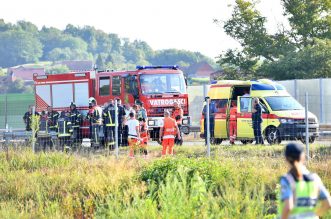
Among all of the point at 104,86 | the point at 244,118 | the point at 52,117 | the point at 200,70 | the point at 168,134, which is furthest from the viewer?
the point at 200,70

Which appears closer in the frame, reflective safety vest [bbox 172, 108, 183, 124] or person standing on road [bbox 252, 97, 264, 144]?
person standing on road [bbox 252, 97, 264, 144]

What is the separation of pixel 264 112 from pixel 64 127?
6297 millimetres

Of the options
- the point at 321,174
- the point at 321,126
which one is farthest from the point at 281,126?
the point at 321,174

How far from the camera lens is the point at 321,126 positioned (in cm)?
3080

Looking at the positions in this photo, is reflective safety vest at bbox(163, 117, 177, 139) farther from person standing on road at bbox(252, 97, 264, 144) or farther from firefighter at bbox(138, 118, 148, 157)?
person standing on road at bbox(252, 97, 264, 144)

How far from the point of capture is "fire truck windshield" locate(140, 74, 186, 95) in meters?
27.9

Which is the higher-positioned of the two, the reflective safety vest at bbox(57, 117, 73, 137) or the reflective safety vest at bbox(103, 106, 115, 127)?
the reflective safety vest at bbox(103, 106, 115, 127)

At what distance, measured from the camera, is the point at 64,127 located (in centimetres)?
2664

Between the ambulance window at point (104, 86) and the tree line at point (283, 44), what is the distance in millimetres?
14374

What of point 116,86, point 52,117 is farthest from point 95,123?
point 52,117

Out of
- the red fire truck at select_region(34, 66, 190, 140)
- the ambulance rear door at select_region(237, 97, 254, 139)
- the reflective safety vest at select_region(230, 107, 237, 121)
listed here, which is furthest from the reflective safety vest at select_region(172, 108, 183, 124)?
the ambulance rear door at select_region(237, 97, 254, 139)

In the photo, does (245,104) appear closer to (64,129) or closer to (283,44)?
(64,129)

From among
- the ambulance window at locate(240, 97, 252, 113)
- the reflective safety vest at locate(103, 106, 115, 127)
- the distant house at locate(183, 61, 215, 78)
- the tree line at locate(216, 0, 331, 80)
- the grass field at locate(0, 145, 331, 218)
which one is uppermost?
the distant house at locate(183, 61, 215, 78)

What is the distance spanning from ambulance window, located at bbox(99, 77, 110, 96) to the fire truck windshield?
1.63 metres
